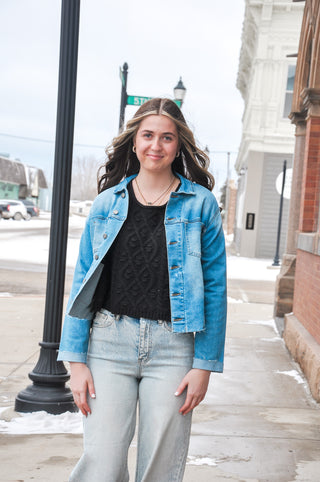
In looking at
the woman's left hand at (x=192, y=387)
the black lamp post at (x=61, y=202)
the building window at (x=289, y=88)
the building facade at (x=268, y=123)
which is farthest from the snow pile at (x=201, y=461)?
the building window at (x=289, y=88)

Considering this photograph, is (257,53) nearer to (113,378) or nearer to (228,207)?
(113,378)

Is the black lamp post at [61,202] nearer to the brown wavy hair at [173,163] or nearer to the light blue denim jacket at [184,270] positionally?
the brown wavy hair at [173,163]

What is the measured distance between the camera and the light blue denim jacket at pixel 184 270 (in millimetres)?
2598

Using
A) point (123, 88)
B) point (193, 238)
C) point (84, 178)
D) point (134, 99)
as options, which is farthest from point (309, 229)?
point (84, 178)

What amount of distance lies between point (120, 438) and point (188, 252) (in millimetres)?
753

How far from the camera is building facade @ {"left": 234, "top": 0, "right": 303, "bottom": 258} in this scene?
26.7 metres

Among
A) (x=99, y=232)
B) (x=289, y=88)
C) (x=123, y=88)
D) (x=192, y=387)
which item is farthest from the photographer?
(x=289, y=88)

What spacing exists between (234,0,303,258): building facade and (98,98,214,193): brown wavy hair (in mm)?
24122

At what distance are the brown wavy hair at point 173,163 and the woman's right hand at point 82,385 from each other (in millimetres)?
839

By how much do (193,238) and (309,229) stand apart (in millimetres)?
5932

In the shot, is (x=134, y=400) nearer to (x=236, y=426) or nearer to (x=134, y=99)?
(x=236, y=426)

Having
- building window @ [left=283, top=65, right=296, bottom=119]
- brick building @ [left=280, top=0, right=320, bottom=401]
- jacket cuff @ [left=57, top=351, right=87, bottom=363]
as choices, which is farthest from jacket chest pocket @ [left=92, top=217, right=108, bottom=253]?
building window @ [left=283, top=65, right=296, bottom=119]

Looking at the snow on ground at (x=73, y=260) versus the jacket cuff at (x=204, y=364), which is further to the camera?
the snow on ground at (x=73, y=260)

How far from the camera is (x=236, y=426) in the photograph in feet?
16.9
